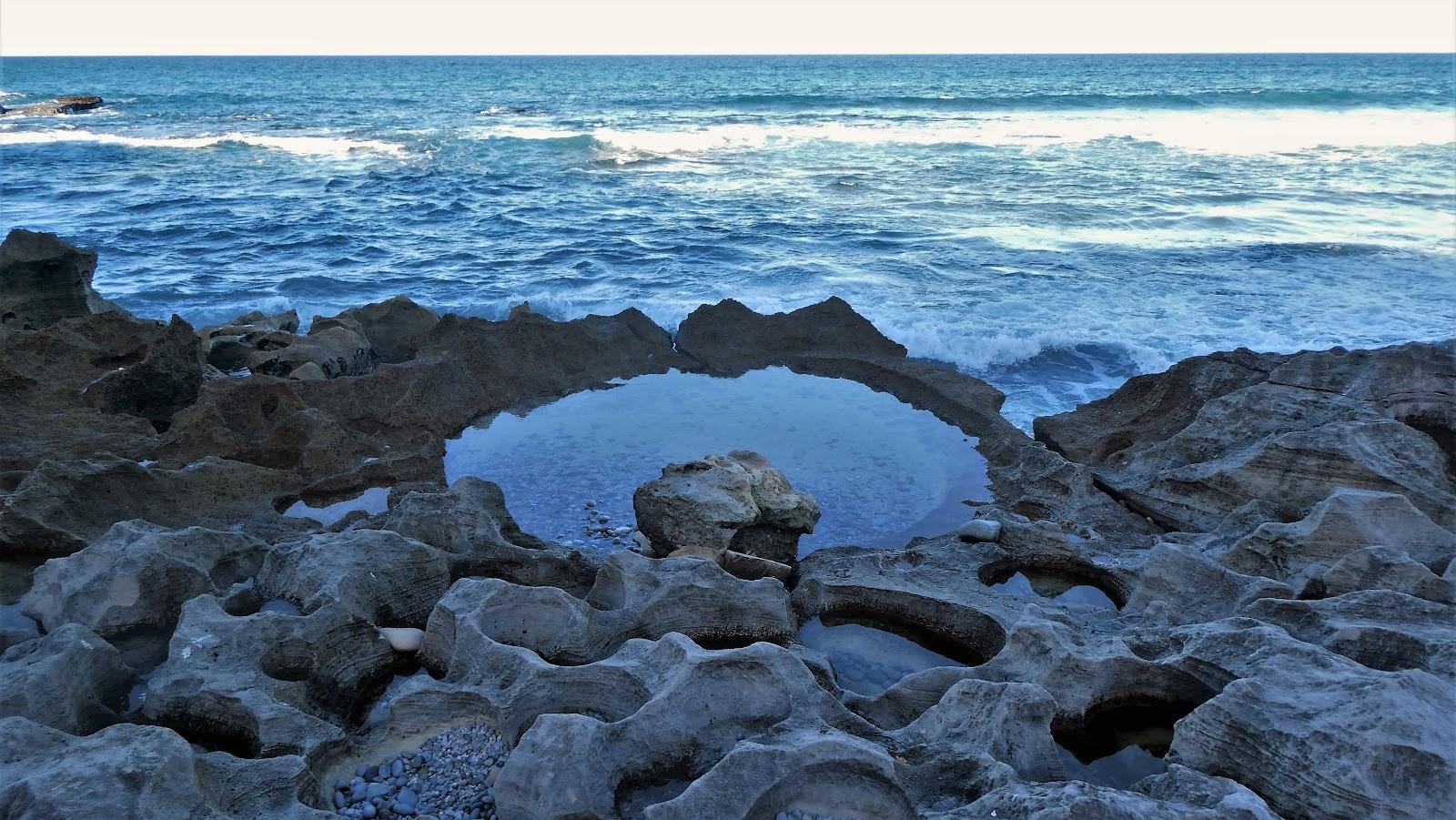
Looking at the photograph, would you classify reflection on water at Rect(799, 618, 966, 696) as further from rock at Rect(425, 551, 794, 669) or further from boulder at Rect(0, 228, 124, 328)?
boulder at Rect(0, 228, 124, 328)

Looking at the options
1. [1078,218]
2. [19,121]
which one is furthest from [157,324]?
[19,121]

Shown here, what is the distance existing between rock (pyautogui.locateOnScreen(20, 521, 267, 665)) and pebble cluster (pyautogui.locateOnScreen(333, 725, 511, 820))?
5.48 ft

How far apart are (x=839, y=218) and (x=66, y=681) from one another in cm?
1630

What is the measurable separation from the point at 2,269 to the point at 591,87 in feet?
189

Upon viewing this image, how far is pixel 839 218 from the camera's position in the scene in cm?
1850

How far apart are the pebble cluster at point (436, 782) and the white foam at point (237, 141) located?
94.0ft

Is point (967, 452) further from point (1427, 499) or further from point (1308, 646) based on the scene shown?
point (1308, 646)

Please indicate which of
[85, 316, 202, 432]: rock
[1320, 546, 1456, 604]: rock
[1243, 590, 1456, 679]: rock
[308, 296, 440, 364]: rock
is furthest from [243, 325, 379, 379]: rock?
[1320, 546, 1456, 604]: rock

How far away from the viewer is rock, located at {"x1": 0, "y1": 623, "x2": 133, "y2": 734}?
3.70 meters

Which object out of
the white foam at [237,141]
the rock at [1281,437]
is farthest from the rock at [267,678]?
the white foam at [237,141]

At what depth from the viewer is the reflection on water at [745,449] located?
6.88m

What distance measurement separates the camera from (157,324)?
8.27 m

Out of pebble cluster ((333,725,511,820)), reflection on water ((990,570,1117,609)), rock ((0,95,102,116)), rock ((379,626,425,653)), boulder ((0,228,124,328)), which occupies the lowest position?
reflection on water ((990,570,1117,609))

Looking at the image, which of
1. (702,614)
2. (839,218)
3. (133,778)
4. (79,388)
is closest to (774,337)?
(702,614)
